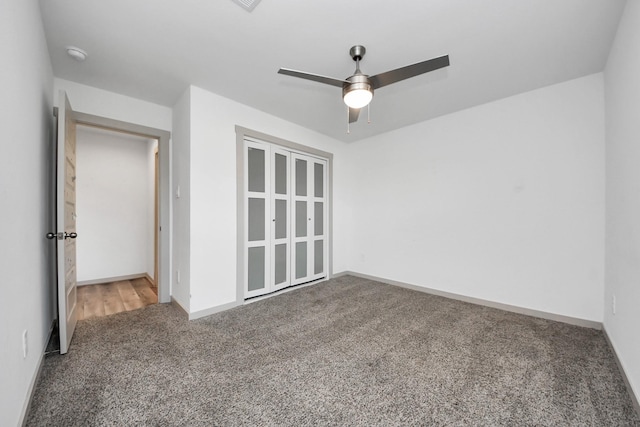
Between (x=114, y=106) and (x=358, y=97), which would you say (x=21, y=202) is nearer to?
(x=114, y=106)

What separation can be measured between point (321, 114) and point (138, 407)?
3.25 m

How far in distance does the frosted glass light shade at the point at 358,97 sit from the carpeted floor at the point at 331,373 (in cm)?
193

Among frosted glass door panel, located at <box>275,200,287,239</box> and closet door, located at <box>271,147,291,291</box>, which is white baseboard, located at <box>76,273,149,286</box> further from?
frosted glass door panel, located at <box>275,200,287,239</box>

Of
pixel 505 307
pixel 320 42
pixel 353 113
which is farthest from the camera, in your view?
pixel 505 307

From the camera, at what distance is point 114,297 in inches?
129

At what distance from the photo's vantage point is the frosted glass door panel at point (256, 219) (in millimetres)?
3174

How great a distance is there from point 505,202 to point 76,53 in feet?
14.3

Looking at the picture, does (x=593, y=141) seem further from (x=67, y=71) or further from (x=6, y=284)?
(x=67, y=71)

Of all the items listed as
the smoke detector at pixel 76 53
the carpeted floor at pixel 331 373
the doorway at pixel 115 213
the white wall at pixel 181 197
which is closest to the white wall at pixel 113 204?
the doorway at pixel 115 213

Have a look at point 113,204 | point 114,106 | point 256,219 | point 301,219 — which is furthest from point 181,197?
point 113,204

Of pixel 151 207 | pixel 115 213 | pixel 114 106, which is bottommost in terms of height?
pixel 115 213

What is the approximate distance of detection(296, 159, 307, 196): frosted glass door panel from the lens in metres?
3.76

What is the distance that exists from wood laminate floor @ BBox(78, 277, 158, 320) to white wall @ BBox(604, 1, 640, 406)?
14.1ft

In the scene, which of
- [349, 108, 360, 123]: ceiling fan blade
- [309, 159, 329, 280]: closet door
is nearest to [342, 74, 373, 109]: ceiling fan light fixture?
[349, 108, 360, 123]: ceiling fan blade
